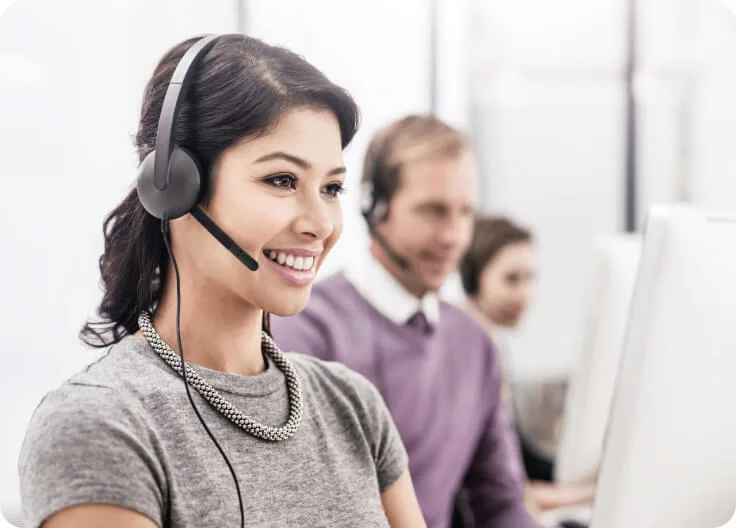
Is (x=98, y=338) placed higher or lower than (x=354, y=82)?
lower

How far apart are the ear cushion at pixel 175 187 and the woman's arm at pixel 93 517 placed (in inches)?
9.0

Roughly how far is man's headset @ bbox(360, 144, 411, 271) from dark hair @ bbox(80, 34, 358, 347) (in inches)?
15.7

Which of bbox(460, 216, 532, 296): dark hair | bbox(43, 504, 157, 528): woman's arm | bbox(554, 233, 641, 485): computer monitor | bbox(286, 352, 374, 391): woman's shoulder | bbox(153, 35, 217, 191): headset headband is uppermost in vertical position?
bbox(153, 35, 217, 191): headset headband

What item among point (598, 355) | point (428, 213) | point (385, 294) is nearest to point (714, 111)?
point (598, 355)

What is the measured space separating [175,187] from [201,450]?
21 cm

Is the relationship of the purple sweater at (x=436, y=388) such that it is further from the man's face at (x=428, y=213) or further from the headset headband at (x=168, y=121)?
the headset headband at (x=168, y=121)

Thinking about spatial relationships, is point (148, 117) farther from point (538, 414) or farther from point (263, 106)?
point (538, 414)

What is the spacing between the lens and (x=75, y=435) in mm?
605

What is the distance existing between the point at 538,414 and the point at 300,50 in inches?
107

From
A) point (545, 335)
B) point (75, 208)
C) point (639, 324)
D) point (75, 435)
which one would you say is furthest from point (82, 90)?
point (545, 335)

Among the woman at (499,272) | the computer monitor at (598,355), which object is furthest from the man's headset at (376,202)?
the woman at (499,272)

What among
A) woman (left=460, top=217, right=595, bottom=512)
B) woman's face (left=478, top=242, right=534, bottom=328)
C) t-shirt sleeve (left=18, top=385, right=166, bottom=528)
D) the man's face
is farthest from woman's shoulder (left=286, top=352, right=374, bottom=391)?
woman's face (left=478, top=242, right=534, bottom=328)

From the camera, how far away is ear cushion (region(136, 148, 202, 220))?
674mm

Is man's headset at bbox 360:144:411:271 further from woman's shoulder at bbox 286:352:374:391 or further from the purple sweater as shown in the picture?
woman's shoulder at bbox 286:352:374:391
